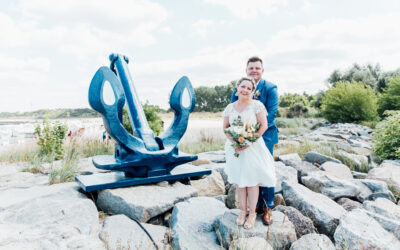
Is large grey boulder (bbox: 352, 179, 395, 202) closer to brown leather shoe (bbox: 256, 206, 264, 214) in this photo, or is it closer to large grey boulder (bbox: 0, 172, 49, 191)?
brown leather shoe (bbox: 256, 206, 264, 214)

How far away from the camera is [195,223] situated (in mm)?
2695

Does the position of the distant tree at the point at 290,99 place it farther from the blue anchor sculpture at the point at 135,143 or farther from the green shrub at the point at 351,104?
the blue anchor sculpture at the point at 135,143

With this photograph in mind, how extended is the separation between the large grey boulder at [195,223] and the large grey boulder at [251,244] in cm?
30

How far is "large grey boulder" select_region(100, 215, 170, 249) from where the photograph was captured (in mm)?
2391

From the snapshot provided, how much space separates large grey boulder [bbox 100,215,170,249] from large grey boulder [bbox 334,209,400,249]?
142 centimetres

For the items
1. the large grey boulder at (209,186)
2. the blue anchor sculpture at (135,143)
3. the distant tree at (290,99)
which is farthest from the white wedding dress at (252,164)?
the distant tree at (290,99)

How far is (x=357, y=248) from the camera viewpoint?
7.55ft

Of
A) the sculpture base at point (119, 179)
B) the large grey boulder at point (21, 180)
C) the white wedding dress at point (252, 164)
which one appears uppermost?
the white wedding dress at point (252, 164)

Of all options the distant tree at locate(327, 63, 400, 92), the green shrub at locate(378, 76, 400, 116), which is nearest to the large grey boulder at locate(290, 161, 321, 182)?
the green shrub at locate(378, 76, 400, 116)

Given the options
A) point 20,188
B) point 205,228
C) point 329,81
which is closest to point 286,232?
point 205,228

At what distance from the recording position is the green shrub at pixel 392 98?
13505 millimetres

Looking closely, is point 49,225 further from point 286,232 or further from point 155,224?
point 286,232

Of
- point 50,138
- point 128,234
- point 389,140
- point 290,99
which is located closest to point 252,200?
point 128,234

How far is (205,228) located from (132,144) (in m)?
1.20
